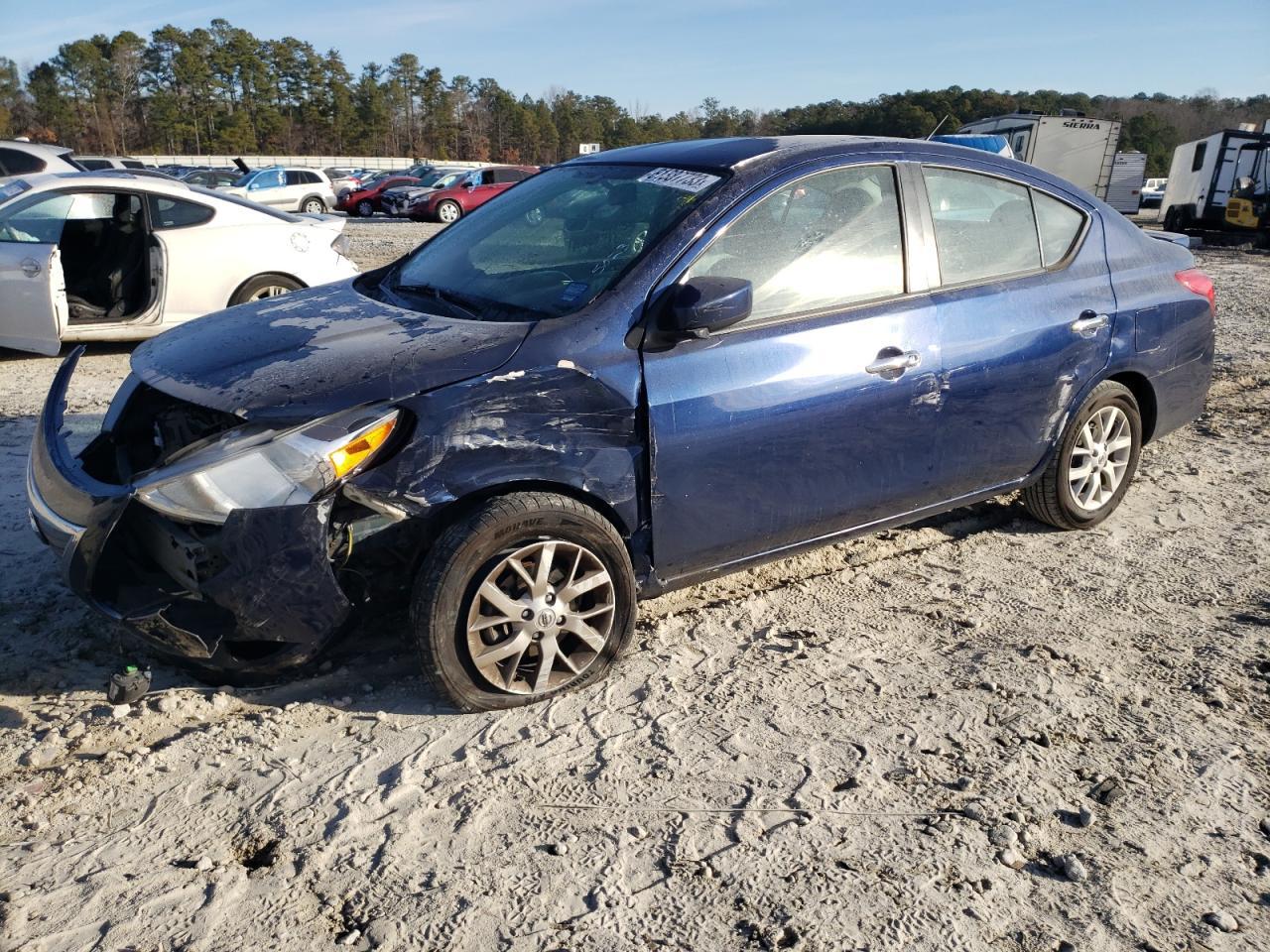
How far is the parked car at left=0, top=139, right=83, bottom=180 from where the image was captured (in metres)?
12.4

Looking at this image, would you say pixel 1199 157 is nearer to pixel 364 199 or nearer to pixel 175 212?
pixel 364 199

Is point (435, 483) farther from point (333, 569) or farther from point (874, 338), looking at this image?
point (874, 338)

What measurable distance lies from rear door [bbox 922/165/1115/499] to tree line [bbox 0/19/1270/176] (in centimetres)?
6510

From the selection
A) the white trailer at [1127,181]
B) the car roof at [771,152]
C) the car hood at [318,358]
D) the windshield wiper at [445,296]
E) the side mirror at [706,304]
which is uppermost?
the car roof at [771,152]

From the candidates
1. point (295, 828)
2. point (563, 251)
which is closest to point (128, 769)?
point (295, 828)

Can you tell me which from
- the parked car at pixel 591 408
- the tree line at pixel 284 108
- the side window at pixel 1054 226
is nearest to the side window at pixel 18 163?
the parked car at pixel 591 408

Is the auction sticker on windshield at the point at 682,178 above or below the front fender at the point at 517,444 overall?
above

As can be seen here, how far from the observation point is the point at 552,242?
3.90 metres

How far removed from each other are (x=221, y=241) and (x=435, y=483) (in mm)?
6140

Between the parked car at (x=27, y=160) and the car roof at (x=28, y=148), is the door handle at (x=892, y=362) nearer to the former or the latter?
the parked car at (x=27, y=160)

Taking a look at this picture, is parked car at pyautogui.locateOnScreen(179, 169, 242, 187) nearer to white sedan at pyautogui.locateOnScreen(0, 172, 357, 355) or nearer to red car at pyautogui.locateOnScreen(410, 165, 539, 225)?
red car at pyautogui.locateOnScreen(410, 165, 539, 225)

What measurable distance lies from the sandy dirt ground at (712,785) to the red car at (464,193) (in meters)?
27.4

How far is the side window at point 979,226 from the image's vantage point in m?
4.04

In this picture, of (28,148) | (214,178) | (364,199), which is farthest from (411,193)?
(28,148)
